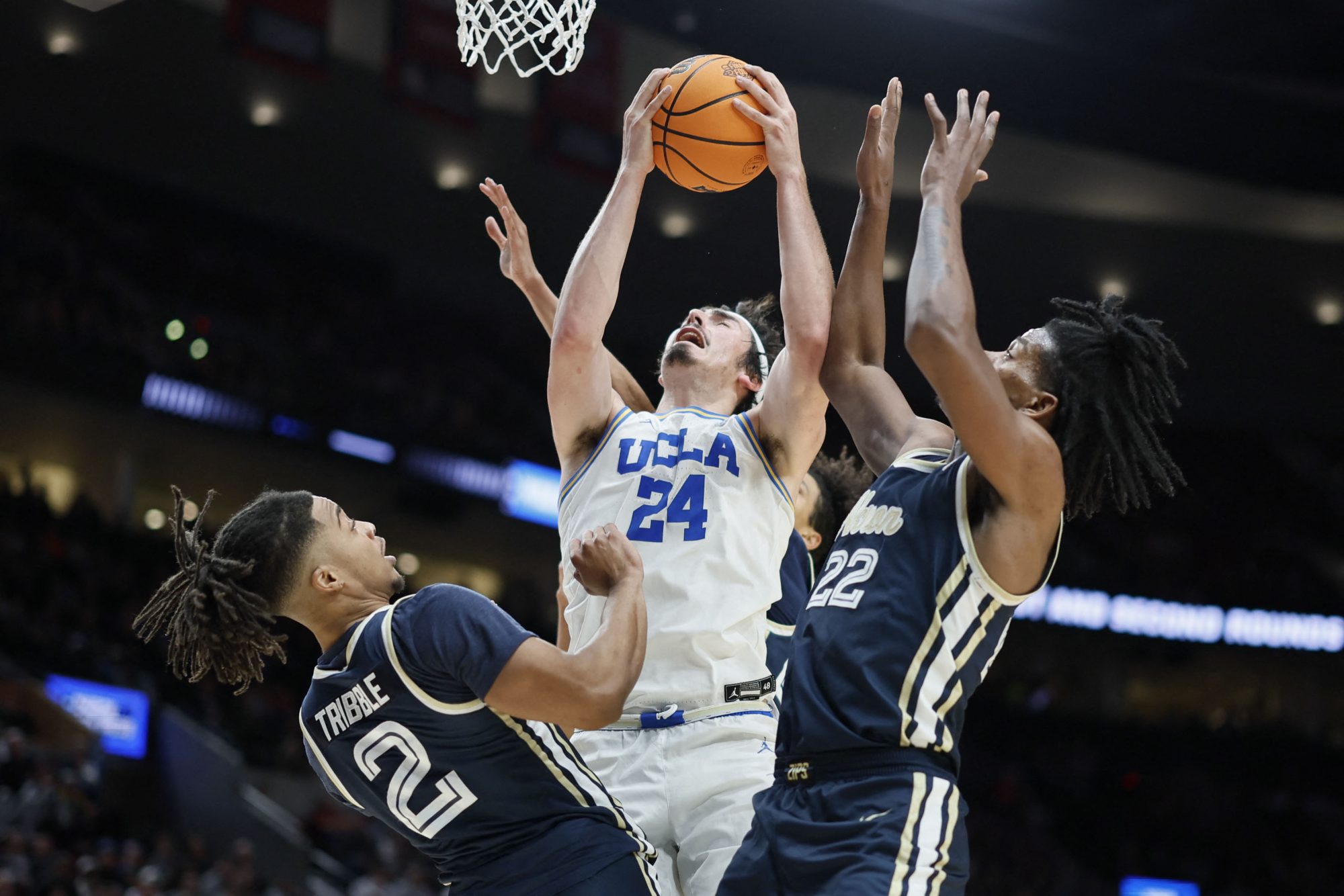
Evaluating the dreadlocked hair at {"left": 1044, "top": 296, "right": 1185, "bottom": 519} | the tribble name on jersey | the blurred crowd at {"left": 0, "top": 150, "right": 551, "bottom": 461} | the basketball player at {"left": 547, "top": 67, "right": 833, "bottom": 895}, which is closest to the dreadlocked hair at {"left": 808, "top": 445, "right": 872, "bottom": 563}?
the basketball player at {"left": 547, "top": 67, "right": 833, "bottom": 895}

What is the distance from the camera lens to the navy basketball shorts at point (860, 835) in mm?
2664

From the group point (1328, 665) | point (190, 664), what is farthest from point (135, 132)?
point (1328, 665)

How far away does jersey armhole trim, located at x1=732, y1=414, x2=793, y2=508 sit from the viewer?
3.78 m


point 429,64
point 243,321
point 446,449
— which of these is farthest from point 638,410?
point 243,321

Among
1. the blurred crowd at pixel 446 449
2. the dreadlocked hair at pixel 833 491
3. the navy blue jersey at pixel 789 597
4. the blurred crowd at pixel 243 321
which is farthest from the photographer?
the blurred crowd at pixel 243 321

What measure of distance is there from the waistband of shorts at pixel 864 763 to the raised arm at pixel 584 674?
39 centimetres

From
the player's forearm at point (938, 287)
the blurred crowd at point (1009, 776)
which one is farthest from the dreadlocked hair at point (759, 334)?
the blurred crowd at point (1009, 776)

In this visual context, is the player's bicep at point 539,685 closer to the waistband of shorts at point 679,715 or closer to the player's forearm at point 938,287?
the waistband of shorts at point 679,715

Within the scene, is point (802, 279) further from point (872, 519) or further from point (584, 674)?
point (584, 674)

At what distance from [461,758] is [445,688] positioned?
0.17 m

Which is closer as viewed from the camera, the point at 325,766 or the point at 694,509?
the point at 325,766

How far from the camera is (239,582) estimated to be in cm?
317

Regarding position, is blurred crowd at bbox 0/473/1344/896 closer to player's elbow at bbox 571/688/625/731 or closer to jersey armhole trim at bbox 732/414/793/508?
jersey armhole trim at bbox 732/414/793/508

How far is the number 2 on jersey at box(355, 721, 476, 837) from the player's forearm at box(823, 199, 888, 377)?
1365 mm
